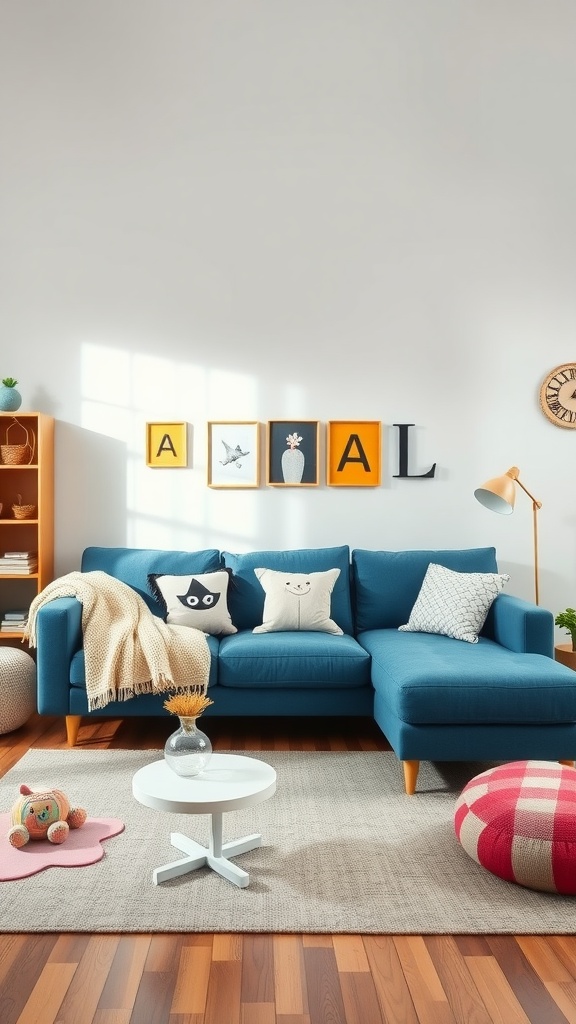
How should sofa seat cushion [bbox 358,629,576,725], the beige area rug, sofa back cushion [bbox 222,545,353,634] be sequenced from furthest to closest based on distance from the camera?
sofa back cushion [bbox 222,545,353,634], sofa seat cushion [bbox 358,629,576,725], the beige area rug

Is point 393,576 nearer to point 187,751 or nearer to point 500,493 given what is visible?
point 500,493

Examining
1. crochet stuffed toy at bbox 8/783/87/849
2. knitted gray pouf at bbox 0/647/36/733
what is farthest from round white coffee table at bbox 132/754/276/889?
knitted gray pouf at bbox 0/647/36/733

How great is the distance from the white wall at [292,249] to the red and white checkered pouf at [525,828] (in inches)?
91.5

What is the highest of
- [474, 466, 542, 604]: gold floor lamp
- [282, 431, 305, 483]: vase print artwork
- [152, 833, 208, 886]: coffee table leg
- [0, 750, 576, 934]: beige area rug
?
[282, 431, 305, 483]: vase print artwork

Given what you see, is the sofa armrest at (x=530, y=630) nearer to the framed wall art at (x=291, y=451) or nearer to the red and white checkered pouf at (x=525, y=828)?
the red and white checkered pouf at (x=525, y=828)

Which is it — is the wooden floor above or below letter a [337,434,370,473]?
below

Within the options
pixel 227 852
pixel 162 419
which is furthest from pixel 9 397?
pixel 227 852

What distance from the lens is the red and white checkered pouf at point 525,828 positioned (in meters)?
2.39

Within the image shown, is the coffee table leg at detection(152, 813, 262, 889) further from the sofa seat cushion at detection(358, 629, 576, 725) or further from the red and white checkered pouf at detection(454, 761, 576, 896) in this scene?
the sofa seat cushion at detection(358, 629, 576, 725)

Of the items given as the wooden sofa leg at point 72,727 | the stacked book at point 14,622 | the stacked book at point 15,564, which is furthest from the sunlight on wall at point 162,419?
the wooden sofa leg at point 72,727

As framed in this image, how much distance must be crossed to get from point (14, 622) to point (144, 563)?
0.78m

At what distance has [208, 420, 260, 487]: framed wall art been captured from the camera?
4805mm

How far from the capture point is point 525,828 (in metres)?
2.43

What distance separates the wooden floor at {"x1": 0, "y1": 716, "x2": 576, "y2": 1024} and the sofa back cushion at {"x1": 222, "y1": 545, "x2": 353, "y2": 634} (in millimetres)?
2248
